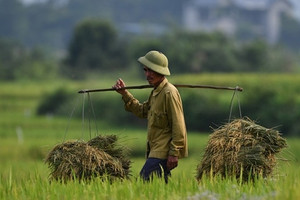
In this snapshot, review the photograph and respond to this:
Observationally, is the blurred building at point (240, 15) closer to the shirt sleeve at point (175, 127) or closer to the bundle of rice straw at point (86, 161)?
the bundle of rice straw at point (86, 161)

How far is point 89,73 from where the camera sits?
5309cm

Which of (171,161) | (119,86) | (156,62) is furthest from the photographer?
(119,86)

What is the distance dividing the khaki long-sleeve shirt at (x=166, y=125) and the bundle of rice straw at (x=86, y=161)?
435mm

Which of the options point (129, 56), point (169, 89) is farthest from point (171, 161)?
point (129, 56)

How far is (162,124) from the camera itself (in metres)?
7.96

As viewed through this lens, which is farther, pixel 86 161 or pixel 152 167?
pixel 86 161

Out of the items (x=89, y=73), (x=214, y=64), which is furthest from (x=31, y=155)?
(x=89, y=73)

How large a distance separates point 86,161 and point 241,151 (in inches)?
47.9

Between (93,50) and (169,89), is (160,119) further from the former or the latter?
(93,50)

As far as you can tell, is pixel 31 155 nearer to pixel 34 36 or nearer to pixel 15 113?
pixel 15 113

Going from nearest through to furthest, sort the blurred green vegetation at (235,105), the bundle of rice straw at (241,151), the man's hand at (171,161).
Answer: the man's hand at (171,161) → the bundle of rice straw at (241,151) → the blurred green vegetation at (235,105)

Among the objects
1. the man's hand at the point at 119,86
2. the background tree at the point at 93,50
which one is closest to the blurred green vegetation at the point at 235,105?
the man's hand at the point at 119,86

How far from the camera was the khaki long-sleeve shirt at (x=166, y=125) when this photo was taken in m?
7.82

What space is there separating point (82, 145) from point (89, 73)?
1766 inches
